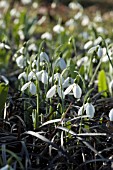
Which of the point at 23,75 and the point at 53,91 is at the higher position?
the point at 23,75

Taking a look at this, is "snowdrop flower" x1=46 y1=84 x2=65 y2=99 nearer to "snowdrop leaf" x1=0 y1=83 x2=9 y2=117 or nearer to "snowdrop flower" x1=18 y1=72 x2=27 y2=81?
"snowdrop leaf" x1=0 y1=83 x2=9 y2=117

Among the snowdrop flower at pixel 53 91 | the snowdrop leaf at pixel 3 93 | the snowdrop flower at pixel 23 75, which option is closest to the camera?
the snowdrop flower at pixel 53 91

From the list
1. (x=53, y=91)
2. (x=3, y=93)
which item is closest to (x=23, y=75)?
(x=3, y=93)

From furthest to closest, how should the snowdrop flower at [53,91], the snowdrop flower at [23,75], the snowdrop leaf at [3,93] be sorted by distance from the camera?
the snowdrop flower at [23,75] < the snowdrop leaf at [3,93] < the snowdrop flower at [53,91]

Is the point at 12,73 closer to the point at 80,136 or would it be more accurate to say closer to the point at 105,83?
the point at 105,83

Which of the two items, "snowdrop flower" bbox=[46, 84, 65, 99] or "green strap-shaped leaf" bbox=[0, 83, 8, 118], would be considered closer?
"snowdrop flower" bbox=[46, 84, 65, 99]

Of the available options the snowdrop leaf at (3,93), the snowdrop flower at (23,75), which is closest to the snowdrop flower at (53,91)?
the snowdrop leaf at (3,93)

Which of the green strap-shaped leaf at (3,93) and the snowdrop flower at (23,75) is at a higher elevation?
the snowdrop flower at (23,75)

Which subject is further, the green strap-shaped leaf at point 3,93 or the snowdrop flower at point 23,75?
the snowdrop flower at point 23,75

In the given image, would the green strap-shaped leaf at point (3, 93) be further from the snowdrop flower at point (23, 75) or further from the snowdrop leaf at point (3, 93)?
the snowdrop flower at point (23, 75)

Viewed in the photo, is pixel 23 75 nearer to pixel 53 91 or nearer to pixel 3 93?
pixel 3 93

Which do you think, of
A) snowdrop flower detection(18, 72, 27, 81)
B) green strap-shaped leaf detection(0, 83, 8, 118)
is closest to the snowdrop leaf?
green strap-shaped leaf detection(0, 83, 8, 118)

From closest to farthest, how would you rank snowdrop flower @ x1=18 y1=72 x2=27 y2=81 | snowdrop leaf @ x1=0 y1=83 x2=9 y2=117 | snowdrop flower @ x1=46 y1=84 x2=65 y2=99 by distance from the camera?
snowdrop flower @ x1=46 y1=84 x2=65 y2=99 < snowdrop leaf @ x1=0 y1=83 x2=9 y2=117 < snowdrop flower @ x1=18 y1=72 x2=27 y2=81
